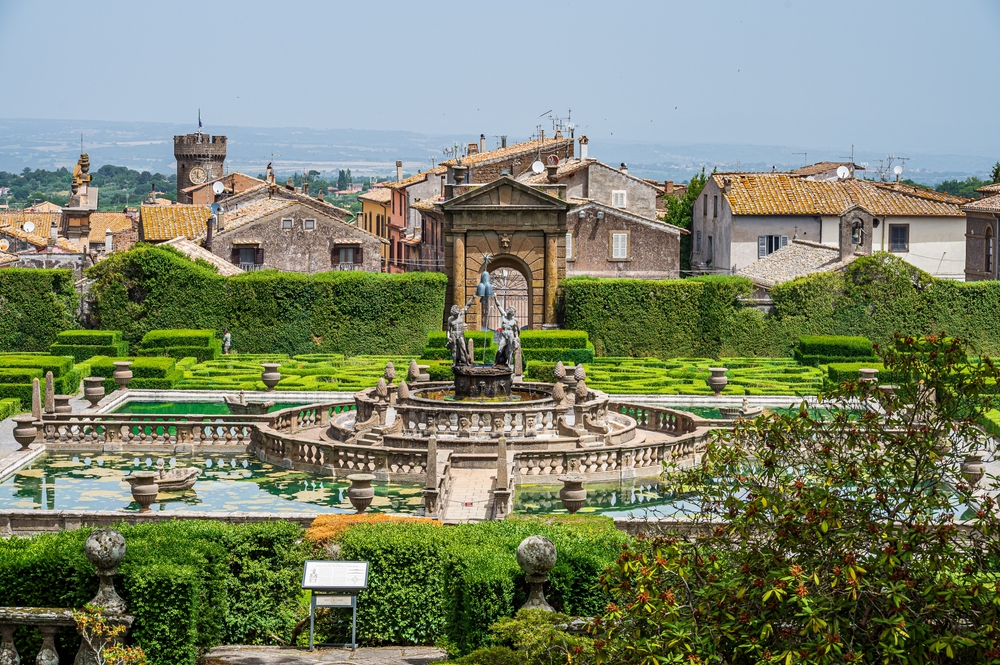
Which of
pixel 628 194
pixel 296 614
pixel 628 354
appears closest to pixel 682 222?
pixel 628 194

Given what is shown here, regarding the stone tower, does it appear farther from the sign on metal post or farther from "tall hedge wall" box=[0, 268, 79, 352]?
the sign on metal post

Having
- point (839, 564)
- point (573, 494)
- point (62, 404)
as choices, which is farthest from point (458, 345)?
point (839, 564)

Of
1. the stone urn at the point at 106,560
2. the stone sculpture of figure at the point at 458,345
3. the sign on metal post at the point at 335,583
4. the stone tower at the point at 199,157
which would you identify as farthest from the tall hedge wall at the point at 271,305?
the stone tower at the point at 199,157

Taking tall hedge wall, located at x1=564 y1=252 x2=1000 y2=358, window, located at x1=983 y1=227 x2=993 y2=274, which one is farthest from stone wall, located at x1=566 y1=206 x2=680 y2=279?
window, located at x1=983 y1=227 x2=993 y2=274

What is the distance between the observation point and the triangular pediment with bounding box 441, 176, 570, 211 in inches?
2178

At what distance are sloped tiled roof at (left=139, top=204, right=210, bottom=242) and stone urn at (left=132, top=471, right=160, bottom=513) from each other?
48421 mm

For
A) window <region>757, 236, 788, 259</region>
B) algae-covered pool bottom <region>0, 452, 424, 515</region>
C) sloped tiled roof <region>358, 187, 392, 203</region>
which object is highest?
sloped tiled roof <region>358, 187, 392, 203</region>

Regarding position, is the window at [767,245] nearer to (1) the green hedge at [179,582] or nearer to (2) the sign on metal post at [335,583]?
(1) the green hedge at [179,582]

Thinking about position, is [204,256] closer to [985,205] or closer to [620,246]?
[620,246]

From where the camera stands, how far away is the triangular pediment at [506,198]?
181 ft

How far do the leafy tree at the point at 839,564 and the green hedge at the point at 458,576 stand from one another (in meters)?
3.02

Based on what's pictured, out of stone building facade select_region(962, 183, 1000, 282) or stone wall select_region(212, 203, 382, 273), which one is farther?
stone building facade select_region(962, 183, 1000, 282)

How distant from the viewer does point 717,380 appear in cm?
4397

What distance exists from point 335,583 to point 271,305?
36311 mm
